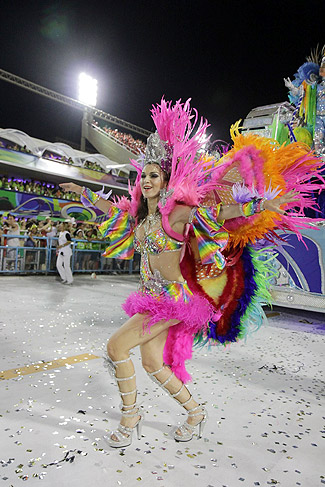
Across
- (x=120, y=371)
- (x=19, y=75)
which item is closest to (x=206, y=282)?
(x=120, y=371)

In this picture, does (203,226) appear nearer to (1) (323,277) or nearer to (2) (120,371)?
(2) (120,371)

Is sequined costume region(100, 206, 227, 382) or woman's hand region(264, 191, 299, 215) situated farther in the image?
sequined costume region(100, 206, 227, 382)

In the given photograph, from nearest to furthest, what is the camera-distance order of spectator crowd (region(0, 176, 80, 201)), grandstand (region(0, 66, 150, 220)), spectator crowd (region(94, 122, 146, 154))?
grandstand (region(0, 66, 150, 220)) < spectator crowd (region(0, 176, 80, 201)) < spectator crowd (region(94, 122, 146, 154))

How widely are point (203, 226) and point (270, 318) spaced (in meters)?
4.85

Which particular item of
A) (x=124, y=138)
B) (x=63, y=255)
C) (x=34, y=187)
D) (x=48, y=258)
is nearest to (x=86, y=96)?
(x=124, y=138)

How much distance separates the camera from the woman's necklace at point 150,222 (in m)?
2.27

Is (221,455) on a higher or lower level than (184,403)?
lower

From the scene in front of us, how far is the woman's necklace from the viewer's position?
227 centimetres

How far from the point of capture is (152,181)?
2299mm

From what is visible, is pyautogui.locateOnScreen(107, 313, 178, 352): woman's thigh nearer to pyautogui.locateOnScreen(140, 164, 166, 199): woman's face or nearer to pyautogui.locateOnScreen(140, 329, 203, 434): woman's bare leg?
pyautogui.locateOnScreen(140, 329, 203, 434): woman's bare leg

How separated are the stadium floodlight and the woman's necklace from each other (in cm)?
2307

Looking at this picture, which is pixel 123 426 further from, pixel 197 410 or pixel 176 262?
pixel 176 262

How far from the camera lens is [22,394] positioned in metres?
2.64

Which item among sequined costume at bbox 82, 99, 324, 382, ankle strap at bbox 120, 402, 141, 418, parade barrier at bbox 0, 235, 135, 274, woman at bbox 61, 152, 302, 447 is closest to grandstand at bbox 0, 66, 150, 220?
parade barrier at bbox 0, 235, 135, 274
